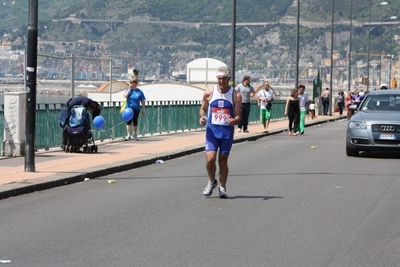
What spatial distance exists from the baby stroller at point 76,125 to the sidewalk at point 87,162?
233mm

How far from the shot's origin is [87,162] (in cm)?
1869

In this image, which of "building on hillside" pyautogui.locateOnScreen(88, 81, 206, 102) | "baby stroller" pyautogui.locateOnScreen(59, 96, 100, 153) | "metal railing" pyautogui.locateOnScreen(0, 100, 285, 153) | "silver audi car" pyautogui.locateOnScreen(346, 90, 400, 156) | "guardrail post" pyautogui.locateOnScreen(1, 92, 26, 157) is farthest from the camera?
"building on hillside" pyautogui.locateOnScreen(88, 81, 206, 102)

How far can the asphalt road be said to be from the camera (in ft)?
31.3

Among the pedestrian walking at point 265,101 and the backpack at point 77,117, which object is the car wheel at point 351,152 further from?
the pedestrian walking at point 265,101

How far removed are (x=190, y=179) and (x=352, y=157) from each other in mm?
6553

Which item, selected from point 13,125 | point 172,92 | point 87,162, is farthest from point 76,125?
point 172,92

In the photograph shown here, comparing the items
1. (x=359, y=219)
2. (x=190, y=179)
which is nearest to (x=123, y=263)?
(x=359, y=219)

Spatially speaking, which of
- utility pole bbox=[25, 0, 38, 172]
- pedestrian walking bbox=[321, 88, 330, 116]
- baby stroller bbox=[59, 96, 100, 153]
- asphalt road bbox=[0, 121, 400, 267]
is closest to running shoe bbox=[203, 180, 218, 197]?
asphalt road bbox=[0, 121, 400, 267]

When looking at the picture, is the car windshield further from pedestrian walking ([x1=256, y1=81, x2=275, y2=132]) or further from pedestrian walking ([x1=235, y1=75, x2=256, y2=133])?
pedestrian walking ([x1=256, y1=81, x2=275, y2=132])

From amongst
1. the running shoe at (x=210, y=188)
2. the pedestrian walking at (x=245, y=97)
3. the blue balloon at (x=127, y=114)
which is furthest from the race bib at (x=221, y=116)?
the pedestrian walking at (x=245, y=97)

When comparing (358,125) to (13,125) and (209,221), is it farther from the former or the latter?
(209,221)

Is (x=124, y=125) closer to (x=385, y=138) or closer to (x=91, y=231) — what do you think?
(x=385, y=138)

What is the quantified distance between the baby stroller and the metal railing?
78 cm

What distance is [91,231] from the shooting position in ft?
35.9
